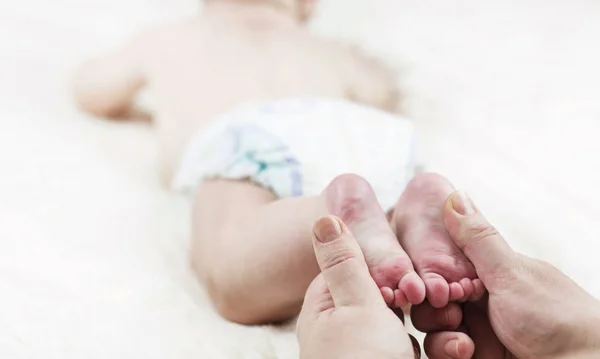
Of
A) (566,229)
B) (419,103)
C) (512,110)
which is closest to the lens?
(566,229)

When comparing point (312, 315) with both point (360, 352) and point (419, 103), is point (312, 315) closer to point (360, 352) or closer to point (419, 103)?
point (360, 352)

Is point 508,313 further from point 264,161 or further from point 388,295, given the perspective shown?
point 264,161

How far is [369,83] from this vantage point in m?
1.25

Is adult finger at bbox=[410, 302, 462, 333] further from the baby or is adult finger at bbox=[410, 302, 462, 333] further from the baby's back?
the baby's back

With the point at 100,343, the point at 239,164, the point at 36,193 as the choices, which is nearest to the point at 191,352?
the point at 100,343

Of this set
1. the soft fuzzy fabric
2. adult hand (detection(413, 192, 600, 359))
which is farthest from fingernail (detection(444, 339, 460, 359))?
the soft fuzzy fabric

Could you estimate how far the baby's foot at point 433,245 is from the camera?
600mm

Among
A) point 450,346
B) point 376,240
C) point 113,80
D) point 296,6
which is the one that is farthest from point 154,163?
point 450,346

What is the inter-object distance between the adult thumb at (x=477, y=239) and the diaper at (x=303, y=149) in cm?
18

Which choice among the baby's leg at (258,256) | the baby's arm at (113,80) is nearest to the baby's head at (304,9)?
the baby's arm at (113,80)

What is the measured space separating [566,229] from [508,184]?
14cm

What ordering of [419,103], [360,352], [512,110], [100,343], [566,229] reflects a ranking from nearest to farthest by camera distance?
[360,352], [100,343], [566,229], [512,110], [419,103]

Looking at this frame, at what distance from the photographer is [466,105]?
1243 mm

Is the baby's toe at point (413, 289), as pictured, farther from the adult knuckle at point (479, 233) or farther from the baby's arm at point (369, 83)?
the baby's arm at point (369, 83)
